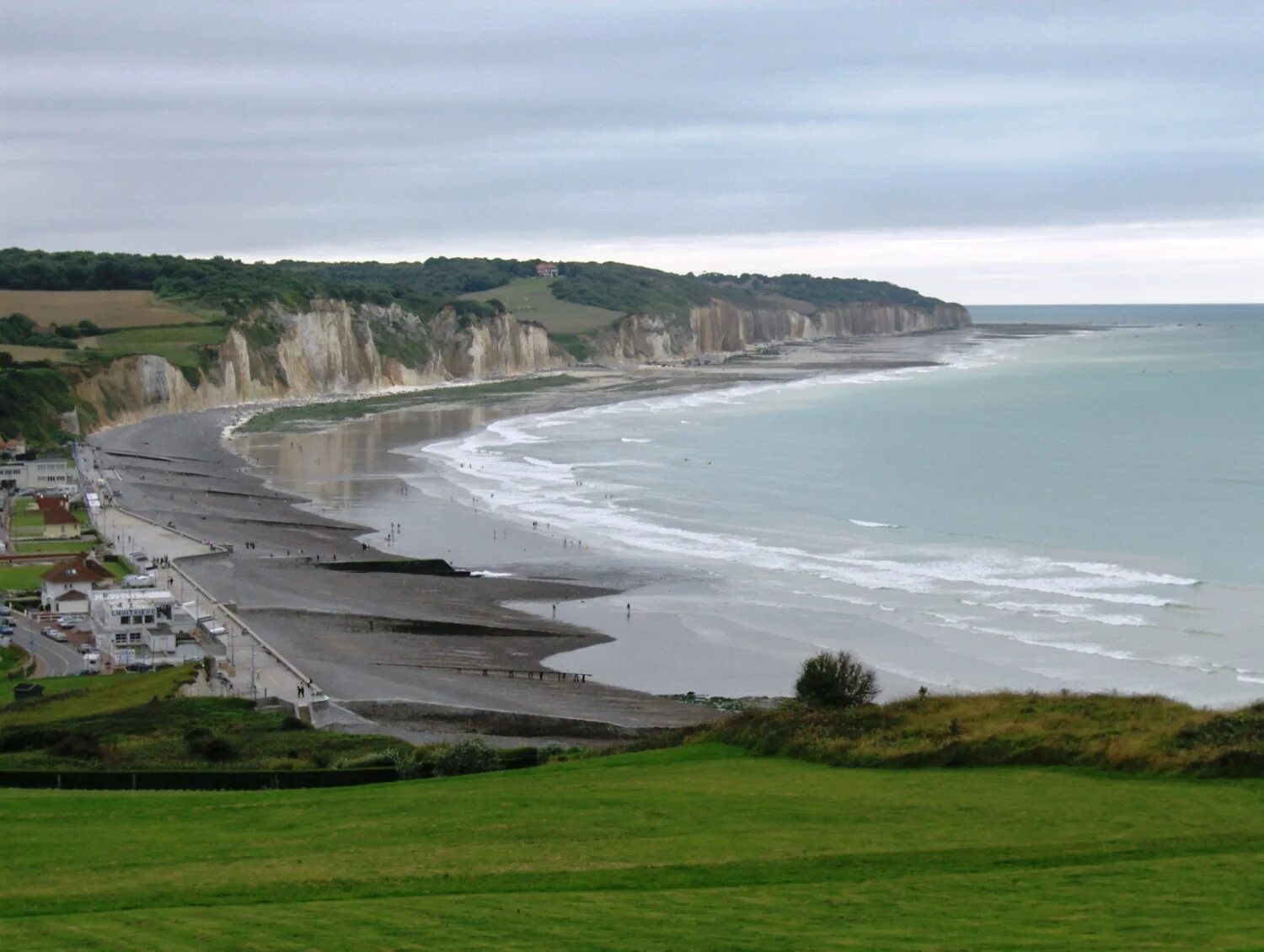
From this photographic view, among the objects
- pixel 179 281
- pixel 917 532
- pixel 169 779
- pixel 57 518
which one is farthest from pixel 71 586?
pixel 179 281

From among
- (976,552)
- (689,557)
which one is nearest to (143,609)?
(689,557)

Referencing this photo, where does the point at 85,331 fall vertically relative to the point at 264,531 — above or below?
above

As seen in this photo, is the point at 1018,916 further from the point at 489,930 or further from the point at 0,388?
the point at 0,388

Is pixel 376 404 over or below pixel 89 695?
over

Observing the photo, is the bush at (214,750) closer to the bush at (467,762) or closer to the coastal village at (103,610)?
the bush at (467,762)

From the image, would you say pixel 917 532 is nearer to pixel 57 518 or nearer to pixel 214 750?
pixel 57 518

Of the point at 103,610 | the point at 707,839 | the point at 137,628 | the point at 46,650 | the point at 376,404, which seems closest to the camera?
the point at 707,839

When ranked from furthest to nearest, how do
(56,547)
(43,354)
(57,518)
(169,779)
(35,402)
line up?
(43,354) < (35,402) < (57,518) < (56,547) < (169,779)

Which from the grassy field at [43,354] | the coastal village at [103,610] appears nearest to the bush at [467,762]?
the coastal village at [103,610]
